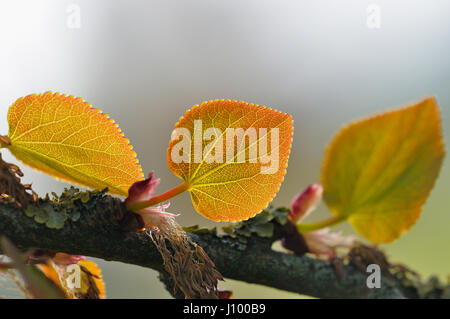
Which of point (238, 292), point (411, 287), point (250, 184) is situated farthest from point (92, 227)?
point (238, 292)

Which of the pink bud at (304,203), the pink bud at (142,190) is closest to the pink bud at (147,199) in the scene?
the pink bud at (142,190)

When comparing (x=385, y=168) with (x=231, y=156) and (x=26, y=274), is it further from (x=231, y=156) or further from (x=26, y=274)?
(x=26, y=274)

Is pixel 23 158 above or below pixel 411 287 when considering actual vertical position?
above

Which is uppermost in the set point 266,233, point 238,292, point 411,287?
point 266,233

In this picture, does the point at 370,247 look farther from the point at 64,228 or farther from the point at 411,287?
the point at 64,228

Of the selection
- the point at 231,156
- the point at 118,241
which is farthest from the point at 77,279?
the point at 231,156
